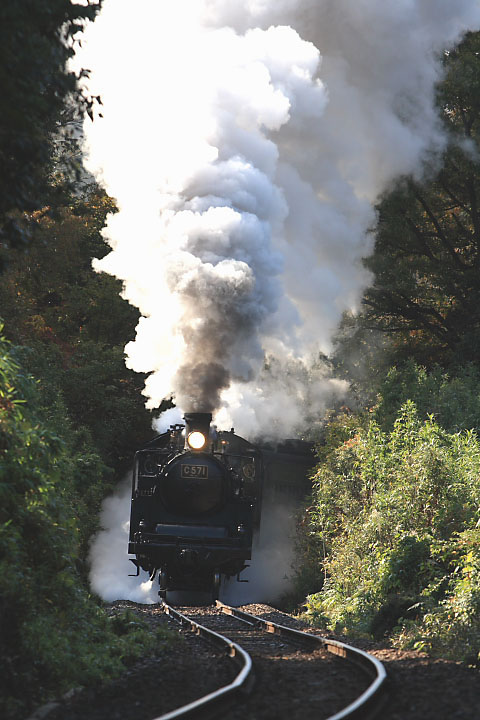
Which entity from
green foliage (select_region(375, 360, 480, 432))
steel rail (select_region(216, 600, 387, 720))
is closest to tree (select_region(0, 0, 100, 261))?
steel rail (select_region(216, 600, 387, 720))

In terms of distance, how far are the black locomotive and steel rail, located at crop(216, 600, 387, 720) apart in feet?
6.18

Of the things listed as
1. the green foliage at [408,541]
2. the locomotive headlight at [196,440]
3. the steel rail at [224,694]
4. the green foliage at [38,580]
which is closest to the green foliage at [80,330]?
the locomotive headlight at [196,440]

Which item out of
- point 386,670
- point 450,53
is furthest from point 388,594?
point 450,53

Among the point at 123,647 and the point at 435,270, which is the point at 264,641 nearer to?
the point at 123,647

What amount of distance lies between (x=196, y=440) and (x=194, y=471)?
0.71 m

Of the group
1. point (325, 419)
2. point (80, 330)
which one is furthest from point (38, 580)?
point (80, 330)

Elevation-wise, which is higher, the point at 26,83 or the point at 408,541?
the point at 26,83

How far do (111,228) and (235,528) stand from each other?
24.7 feet

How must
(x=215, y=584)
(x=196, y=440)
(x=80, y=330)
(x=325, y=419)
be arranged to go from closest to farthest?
(x=196, y=440), (x=215, y=584), (x=325, y=419), (x=80, y=330)

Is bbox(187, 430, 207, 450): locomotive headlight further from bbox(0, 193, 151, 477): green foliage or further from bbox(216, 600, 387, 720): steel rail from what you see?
bbox(0, 193, 151, 477): green foliage

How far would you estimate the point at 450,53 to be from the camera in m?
26.6

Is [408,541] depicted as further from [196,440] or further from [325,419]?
[325,419]

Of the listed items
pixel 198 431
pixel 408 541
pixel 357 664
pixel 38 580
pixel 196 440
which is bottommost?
pixel 357 664

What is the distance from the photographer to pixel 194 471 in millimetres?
15758
